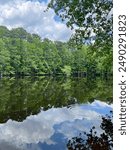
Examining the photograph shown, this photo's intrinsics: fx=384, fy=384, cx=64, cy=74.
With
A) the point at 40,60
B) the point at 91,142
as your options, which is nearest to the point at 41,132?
the point at 91,142

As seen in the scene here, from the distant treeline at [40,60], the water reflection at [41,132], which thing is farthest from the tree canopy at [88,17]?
the distant treeline at [40,60]

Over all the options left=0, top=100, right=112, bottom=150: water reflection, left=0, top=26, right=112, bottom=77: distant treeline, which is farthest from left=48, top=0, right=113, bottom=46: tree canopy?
left=0, top=26, right=112, bottom=77: distant treeline

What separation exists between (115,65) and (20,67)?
315 ft

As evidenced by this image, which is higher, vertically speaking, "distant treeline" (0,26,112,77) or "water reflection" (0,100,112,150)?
"distant treeline" (0,26,112,77)

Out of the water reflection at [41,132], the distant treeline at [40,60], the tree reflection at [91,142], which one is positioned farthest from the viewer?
the distant treeline at [40,60]

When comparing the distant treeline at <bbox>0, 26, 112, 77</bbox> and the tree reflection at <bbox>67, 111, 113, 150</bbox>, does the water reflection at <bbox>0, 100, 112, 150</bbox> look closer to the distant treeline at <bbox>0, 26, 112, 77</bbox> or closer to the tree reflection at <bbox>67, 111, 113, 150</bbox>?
the tree reflection at <bbox>67, 111, 113, 150</bbox>

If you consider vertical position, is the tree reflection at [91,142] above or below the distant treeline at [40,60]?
below

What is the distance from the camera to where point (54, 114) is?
70.0 feet

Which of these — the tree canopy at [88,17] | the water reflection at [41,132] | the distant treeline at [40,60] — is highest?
the distant treeline at [40,60]

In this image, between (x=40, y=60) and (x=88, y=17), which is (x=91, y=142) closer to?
(x=88, y=17)

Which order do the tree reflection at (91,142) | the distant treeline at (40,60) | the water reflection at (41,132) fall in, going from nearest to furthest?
1. the tree reflection at (91,142)
2. the water reflection at (41,132)
3. the distant treeline at (40,60)

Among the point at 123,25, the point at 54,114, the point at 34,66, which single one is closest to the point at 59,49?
the point at 34,66

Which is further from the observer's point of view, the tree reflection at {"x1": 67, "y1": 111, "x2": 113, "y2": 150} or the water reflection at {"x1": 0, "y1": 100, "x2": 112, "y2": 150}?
the water reflection at {"x1": 0, "y1": 100, "x2": 112, "y2": 150}

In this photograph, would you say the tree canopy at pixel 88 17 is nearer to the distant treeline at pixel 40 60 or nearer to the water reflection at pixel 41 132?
the water reflection at pixel 41 132
